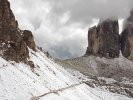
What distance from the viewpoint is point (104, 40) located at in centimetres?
18675

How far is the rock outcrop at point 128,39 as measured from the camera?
184 meters

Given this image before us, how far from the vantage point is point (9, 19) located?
6588 centimetres

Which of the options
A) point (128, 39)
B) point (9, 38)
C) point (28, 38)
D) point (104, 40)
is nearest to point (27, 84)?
point (9, 38)

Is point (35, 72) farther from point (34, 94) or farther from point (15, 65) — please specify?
point (34, 94)

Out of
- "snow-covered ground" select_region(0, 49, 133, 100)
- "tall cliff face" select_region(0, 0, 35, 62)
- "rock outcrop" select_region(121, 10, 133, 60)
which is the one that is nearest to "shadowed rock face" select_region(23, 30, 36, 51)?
"snow-covered ground" select_region(0, 49, 133, 100)

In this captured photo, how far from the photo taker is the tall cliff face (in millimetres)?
58950

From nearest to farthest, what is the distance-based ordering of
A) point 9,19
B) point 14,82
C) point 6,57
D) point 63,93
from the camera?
point 14,82
point 6,57
point 63,93
point 9,19

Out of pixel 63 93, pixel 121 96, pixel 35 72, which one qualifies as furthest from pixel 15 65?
pixel 121 96

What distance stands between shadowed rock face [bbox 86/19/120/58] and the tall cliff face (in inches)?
4658

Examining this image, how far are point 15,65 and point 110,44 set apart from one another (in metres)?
134

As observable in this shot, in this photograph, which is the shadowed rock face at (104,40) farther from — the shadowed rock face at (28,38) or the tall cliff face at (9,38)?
the tall cliff face at (9,38)

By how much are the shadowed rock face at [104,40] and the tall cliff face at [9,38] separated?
11831 cm

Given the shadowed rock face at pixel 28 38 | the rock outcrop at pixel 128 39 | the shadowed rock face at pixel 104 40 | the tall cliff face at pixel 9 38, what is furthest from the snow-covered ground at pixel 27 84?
the rock outcrop at pixel 128 39

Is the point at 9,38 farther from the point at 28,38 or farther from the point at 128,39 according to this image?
the point at 128,39
